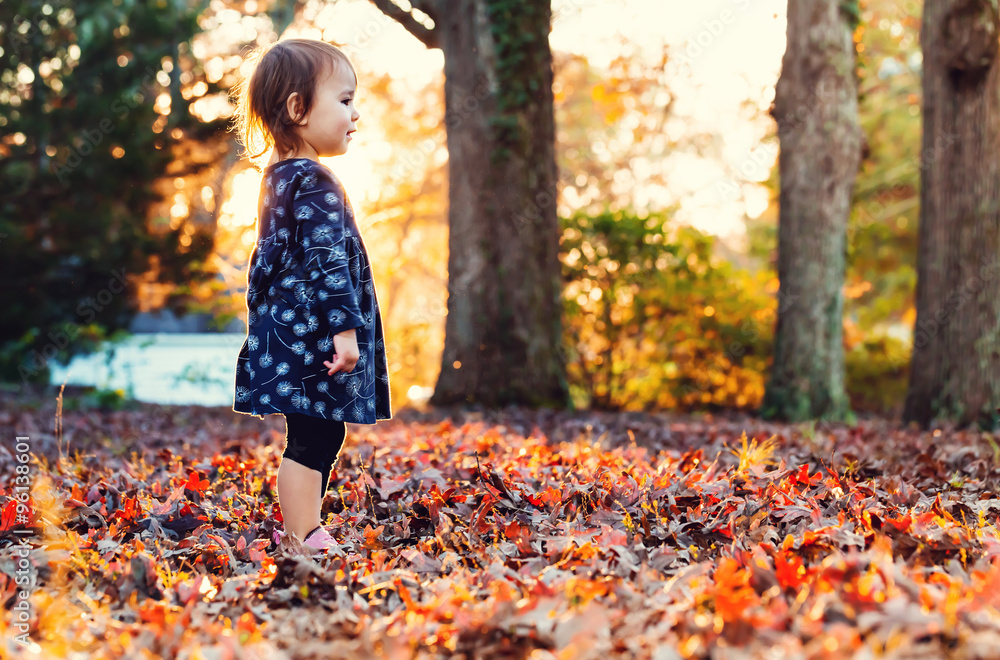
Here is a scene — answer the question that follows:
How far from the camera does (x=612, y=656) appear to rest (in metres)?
1.50

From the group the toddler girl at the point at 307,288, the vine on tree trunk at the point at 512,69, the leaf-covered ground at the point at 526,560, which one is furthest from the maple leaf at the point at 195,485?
the vine on tree trunk at the point at 512,69

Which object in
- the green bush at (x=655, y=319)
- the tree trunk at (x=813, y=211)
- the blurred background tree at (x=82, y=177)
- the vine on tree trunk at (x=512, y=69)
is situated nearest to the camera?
the vine on tree trunk at (x=512, y=69)

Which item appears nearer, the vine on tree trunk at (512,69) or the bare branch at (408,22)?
the vine on tree trunk at (512,69)

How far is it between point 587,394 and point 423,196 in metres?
14.3

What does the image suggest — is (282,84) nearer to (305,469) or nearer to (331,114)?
(331,114)

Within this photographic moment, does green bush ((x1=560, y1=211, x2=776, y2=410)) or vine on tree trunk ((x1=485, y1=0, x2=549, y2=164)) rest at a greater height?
vine on tree trunk ((x1=485, y1=0, x2=549, y2=164))

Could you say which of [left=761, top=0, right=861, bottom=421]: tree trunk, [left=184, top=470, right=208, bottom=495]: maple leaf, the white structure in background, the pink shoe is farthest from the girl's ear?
[left=761, top=0, right=861, bottom=421]: tree trunk

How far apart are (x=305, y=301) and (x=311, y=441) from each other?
435 millimetres

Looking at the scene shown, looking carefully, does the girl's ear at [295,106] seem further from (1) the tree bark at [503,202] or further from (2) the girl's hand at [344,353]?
(1) the tree bark at [503,202]

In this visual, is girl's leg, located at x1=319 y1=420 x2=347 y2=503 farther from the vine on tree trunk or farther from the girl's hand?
the vine on tree trunk

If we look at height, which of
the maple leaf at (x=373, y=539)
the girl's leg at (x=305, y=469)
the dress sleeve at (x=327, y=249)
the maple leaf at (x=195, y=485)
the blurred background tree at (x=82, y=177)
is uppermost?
the blurred background tree at (x=82, y=177)

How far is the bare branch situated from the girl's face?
5605 mm

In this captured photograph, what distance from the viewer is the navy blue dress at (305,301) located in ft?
→ 7.87

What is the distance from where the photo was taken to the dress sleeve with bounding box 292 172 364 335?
7.81ft
